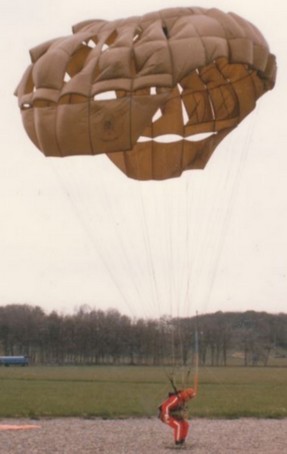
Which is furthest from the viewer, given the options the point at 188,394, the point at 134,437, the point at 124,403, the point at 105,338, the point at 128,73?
the point at 105,338

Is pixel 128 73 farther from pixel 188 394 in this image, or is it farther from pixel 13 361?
pixel 13 361

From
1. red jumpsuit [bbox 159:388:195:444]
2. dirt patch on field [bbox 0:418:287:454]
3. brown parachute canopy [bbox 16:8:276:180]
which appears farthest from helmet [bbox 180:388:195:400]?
brown parachute canopy [bbox 16:8:276:180]

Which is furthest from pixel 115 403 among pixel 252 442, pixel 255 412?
pixel 252 442

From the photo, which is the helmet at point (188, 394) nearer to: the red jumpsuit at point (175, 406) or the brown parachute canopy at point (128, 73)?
the red jumpsuit at point (175, 406)

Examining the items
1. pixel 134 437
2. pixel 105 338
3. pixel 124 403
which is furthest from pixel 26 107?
pixel 105 338

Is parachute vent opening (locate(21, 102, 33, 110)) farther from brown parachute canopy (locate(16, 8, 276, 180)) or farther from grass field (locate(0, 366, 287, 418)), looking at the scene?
grass field (locate(0, 366, 287, 418))

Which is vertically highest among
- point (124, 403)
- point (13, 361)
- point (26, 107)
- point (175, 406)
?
point (26, 107)

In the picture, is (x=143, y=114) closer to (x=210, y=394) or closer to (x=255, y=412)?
(x=255, y=412)
